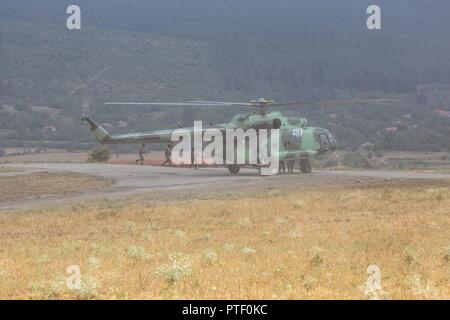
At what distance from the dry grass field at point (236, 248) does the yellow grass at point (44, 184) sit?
8954 millimetres

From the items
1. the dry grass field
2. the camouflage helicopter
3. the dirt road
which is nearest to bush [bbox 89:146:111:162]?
the dirt road

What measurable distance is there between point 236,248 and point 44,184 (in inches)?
1084

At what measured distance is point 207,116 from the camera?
184 metres

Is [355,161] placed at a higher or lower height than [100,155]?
lower

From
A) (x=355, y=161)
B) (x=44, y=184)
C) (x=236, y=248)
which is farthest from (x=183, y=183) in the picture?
(x=355, y=161)

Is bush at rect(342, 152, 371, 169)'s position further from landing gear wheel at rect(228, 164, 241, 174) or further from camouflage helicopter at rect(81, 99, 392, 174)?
landing gear wheel at rect(228, 164, 241, 174)

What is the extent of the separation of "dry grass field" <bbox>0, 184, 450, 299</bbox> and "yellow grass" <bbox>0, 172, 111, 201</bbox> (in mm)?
8954

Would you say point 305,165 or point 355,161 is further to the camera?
point 355,161

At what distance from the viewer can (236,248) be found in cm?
1683

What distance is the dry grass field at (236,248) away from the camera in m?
11.2

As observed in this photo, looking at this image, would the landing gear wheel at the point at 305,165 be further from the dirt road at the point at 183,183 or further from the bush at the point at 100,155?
the bush at the point at 100,155

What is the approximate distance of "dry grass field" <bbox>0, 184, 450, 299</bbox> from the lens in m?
11.2

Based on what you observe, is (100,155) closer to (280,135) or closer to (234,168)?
(234,168)
